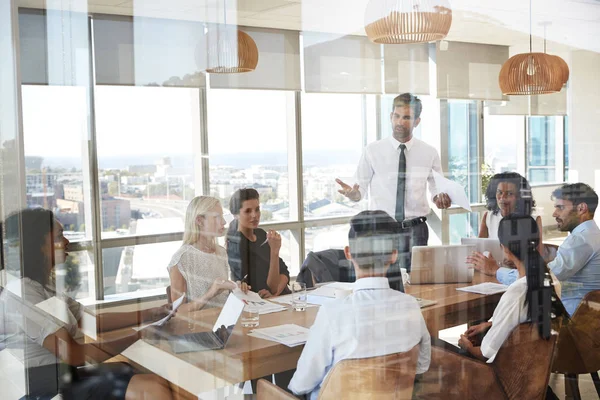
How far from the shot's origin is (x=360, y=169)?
157 cm

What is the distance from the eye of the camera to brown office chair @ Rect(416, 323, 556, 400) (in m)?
1.72

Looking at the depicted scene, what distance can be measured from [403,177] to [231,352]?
0.69m

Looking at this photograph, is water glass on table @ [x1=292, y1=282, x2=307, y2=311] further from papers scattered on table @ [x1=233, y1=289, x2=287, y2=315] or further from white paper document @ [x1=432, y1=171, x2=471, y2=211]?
white paper document @ [x1=432, y1=171, x2=471, y2=211]

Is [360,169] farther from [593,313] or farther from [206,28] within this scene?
[593,313]

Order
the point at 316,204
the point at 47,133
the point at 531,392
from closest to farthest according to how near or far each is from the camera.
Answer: the point at 47,133 < the point at 316,204 < the point at 531,392

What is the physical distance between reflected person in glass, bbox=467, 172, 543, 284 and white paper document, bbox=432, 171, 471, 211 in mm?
64

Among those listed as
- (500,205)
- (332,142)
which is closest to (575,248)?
(500,205)

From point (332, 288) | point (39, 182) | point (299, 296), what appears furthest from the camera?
point (299, 296)

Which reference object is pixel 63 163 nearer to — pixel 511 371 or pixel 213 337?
pixel 213 337

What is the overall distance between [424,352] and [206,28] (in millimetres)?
1079

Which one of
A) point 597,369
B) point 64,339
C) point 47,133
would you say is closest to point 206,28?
point 47,133

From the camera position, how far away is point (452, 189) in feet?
5.06

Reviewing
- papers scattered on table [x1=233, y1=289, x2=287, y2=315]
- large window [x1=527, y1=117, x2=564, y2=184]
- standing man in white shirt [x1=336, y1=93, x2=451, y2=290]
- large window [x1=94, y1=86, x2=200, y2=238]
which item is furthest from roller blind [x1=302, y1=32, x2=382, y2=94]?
papers scattered on table [x1=233, y1=289, x2=287, y2=315]

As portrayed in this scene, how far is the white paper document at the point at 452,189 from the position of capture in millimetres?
1536
